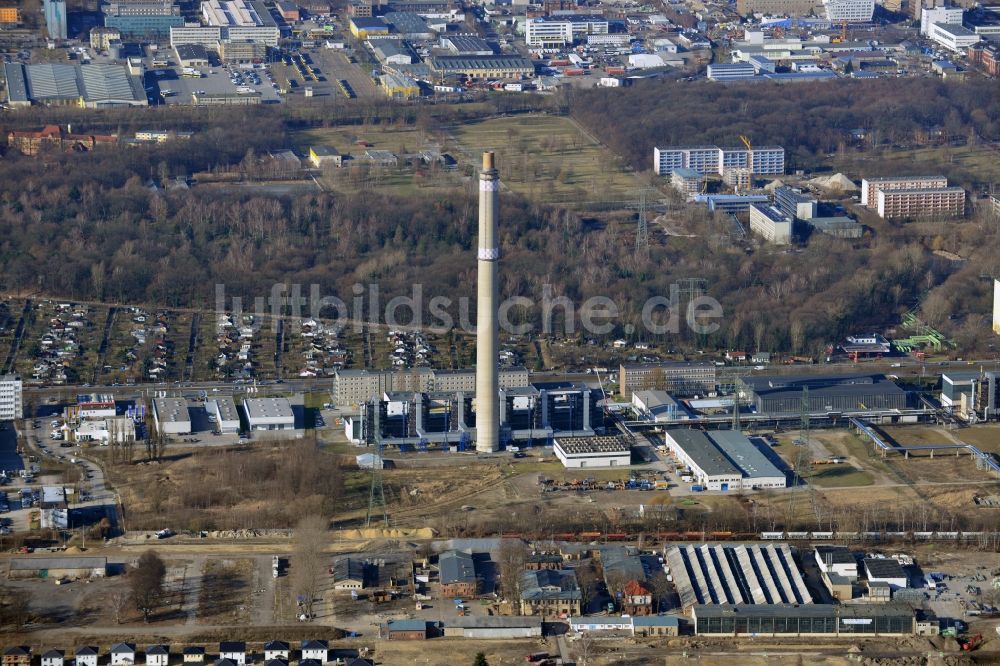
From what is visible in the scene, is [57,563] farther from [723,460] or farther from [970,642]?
[970,642]

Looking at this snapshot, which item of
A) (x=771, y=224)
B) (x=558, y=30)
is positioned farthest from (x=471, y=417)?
(x=558, y=30)

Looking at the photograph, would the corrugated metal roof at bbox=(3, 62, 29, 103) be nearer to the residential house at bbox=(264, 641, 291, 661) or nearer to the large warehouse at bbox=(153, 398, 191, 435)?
the large warehouse at bbox=(153, 398, 191, 435)

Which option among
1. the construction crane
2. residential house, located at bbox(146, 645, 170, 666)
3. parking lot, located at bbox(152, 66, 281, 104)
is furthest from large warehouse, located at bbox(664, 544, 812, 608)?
parking lot, located at bbox(152, 66, 281, 104)

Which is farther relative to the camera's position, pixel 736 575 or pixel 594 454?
pixel 594 454

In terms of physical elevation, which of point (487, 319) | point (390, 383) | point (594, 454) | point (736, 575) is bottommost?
point (594, 454)

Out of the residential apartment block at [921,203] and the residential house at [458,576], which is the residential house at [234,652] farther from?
the residential apartment block at [921,203]

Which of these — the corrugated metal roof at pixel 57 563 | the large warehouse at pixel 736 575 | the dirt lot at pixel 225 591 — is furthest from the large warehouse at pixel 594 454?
the corrugated metal roof at pixel 57 563

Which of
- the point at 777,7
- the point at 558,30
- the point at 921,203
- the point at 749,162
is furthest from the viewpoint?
the point at 777,7
